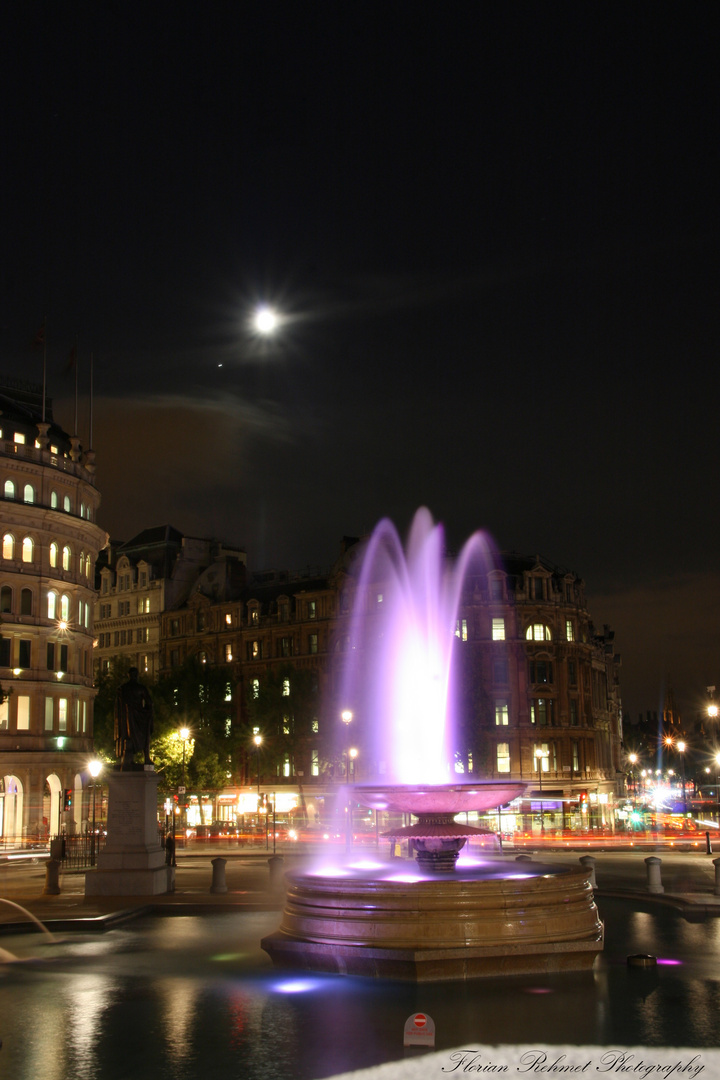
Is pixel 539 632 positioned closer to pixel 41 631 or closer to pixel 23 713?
pixel 41 631

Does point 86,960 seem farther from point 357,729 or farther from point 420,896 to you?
point 357,729

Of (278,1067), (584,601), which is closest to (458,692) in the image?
(584,601)

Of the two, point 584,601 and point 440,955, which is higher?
point 584,601

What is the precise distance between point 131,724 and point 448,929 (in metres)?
12.9

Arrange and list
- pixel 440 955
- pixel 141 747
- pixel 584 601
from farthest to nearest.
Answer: pixel 584 601
pixel 141 747
pixel 440 955

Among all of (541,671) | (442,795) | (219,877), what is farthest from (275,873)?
(541,671)

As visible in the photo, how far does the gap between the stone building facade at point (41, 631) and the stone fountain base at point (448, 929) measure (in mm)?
48831

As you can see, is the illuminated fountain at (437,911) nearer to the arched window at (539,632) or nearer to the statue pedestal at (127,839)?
the statue pedestal at (127,839)

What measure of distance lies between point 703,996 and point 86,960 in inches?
356

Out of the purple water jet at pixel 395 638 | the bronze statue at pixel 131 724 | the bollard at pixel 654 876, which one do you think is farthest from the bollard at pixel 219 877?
the purple water jet at pixel 395 638

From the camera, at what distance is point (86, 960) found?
1678cm

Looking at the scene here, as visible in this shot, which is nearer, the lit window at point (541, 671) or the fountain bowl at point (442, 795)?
the fountain bowl at point (442, 795)

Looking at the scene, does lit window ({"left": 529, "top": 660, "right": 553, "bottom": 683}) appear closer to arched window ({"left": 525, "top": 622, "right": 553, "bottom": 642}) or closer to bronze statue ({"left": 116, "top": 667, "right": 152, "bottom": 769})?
arched window ({"left": 525, "top": 622, "right": 553, "bottom": 642})

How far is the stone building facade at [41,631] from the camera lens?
6259 centimetres
